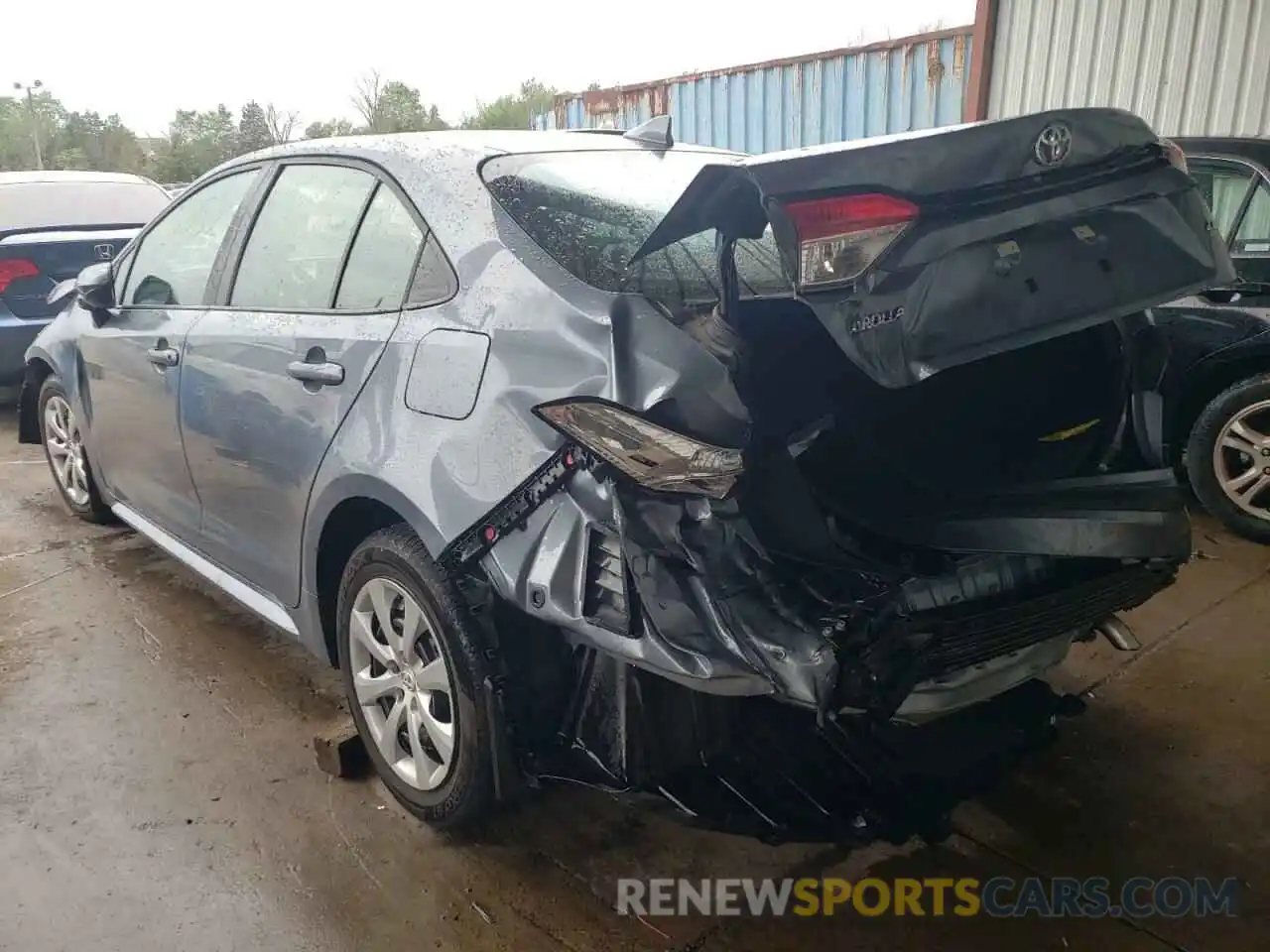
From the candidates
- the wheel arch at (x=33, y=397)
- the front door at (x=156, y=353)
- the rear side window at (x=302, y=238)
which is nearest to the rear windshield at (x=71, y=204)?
the wheel arch at (x=33, y=397)

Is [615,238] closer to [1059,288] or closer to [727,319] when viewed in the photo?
[727,319]

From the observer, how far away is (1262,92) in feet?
20.8

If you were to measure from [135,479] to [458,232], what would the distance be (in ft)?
7.10

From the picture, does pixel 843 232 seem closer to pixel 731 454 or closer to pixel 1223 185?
pixel 731 454

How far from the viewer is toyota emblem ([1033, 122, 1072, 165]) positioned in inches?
68.2

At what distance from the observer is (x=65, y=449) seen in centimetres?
462

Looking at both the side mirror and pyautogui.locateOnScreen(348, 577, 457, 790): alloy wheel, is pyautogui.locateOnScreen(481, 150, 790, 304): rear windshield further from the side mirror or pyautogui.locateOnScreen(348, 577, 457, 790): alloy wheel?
the side mirror

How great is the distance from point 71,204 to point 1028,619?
286 inches

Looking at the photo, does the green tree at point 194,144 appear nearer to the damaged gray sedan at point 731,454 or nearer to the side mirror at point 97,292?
the side mirror at point 97,292

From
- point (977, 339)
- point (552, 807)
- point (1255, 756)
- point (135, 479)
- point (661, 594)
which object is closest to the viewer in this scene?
point (977, 339)

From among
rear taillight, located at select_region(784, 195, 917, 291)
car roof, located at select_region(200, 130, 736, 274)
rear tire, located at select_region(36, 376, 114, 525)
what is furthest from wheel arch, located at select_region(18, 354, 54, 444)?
rear taillight, located at select_region(784, 195, 917, 291)

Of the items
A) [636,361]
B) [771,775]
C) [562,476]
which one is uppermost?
[636,361]

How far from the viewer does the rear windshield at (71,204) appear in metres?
6.73

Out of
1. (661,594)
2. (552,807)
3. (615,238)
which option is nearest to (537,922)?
(552,807)
